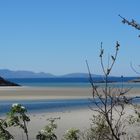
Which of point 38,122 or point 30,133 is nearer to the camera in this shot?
point 30,133

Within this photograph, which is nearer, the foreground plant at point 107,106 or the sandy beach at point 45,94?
the foreground plant at point 107,106

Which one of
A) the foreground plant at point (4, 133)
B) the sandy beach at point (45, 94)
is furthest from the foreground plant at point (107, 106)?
the sandy beach at point (45, 94)

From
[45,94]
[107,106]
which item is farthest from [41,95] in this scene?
[107,106]

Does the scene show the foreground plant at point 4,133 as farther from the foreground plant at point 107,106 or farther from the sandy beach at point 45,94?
the sandy beach at point 45,94

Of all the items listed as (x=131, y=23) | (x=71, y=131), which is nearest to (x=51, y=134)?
(x=71, y=131)

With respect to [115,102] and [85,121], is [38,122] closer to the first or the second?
[85,121]

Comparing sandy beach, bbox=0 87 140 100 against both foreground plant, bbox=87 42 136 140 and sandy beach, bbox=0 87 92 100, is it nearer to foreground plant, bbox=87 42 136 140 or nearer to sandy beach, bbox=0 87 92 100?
sandy beach, bbox=0 87 92 100

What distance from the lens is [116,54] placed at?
4.25 m

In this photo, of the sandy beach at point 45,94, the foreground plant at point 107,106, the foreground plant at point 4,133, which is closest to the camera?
the foreground plant at point 107,106

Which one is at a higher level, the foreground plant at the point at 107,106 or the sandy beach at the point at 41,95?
the foreground plant at the point at 107,106

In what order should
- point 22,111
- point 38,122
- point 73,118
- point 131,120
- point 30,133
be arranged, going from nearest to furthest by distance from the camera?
point 22,111 → point 131,120 → point 30,133 → point 38,122 → point 73,118

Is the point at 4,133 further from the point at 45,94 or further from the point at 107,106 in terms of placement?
the point at 45,94

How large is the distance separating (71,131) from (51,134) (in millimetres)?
203

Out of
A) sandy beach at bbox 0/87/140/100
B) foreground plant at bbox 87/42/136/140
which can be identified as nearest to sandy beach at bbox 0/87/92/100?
sandy beach at bbox 0/87/140/100
